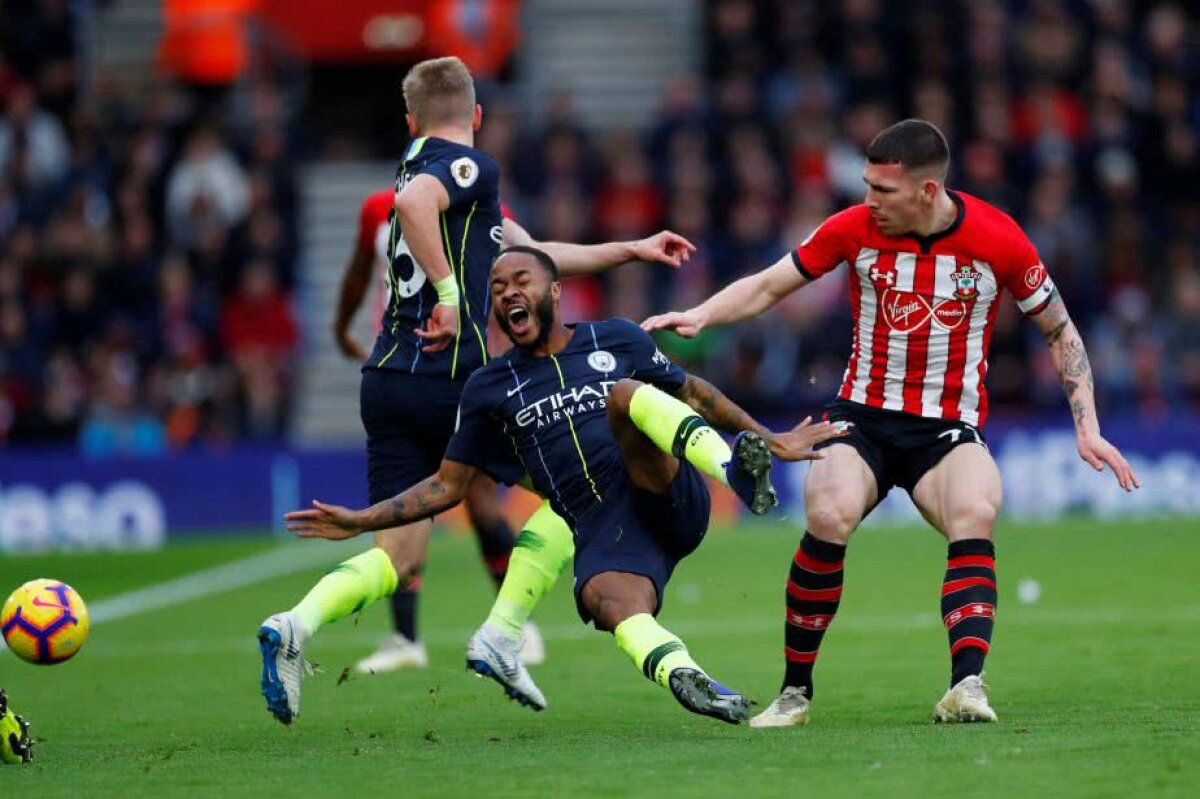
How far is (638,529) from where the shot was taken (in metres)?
7.83

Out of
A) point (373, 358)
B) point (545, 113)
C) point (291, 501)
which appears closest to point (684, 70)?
point (545, 113)

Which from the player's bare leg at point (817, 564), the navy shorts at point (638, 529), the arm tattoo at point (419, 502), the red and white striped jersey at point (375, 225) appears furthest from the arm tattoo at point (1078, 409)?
the red and white striped jersey at point (375, 225)

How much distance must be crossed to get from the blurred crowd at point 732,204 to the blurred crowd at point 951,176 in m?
0.03

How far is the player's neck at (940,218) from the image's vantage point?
7.88 m

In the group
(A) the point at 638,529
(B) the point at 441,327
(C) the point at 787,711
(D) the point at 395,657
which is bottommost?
(D) the point at 395,657

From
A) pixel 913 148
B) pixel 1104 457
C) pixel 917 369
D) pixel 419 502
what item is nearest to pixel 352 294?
pixel 419 502

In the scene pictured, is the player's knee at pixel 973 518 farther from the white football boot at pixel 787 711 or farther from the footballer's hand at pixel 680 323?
the footballer's hand at pixel 680 323

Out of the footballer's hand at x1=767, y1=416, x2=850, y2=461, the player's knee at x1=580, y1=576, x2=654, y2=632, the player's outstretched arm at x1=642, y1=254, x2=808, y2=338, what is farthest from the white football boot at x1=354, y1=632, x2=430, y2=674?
the footballer's hand at x1=767, y1=416, x2=850, y2=461

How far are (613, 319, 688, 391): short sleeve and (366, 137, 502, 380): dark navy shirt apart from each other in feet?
2.99

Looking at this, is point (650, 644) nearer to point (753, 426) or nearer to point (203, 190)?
point (753, 426)

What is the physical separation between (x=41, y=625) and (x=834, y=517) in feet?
9.36

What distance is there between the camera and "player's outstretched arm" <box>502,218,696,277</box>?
8.62m

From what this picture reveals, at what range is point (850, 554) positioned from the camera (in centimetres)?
1577

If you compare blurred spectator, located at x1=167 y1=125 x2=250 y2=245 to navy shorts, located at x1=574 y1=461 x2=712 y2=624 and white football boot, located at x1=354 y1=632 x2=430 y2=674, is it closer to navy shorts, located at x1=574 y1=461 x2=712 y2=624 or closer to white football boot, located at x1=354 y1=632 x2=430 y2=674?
white football boot, located at x1=354 y1=632 x2=430 y2=674
